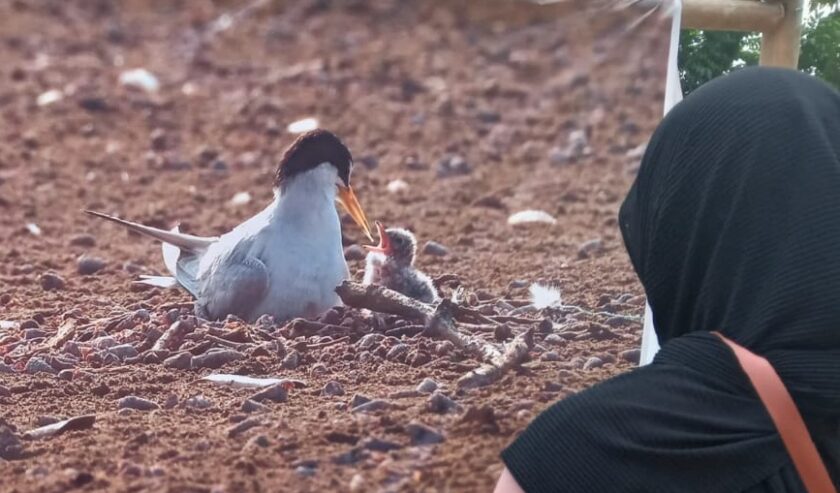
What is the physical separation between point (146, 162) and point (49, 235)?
19 cm

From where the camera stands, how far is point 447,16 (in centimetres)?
157

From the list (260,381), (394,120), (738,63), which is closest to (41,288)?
(260,381)

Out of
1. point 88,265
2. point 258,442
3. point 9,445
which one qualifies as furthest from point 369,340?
point 9,445

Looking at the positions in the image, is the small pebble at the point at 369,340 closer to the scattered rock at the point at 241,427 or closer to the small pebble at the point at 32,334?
the scattered rock at the point at 241,427

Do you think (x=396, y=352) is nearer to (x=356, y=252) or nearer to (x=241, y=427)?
(x=356, y=252)

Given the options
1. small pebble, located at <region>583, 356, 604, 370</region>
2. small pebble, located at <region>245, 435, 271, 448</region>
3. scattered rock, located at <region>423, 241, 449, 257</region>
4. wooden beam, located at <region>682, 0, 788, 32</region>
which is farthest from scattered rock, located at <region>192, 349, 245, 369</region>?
wooden beam, located at <region>682, 0, 788, 32</region>

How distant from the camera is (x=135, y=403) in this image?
58.2 inches

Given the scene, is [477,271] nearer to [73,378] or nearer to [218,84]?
[218,84]

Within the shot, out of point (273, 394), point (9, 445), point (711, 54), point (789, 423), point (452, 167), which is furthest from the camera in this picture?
point (711, 54)

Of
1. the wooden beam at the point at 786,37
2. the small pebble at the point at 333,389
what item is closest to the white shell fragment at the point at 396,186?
the small pebble at the point at 333,389

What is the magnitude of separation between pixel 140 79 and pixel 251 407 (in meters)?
0.55

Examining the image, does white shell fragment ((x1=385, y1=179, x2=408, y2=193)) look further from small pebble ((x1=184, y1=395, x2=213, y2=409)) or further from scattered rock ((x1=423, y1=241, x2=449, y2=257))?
small pebble ((x1=184, y1=395, x2=213, y2=409))

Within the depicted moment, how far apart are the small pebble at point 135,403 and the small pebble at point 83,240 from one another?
26 centimetres

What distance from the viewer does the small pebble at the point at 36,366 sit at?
58.0 inches
